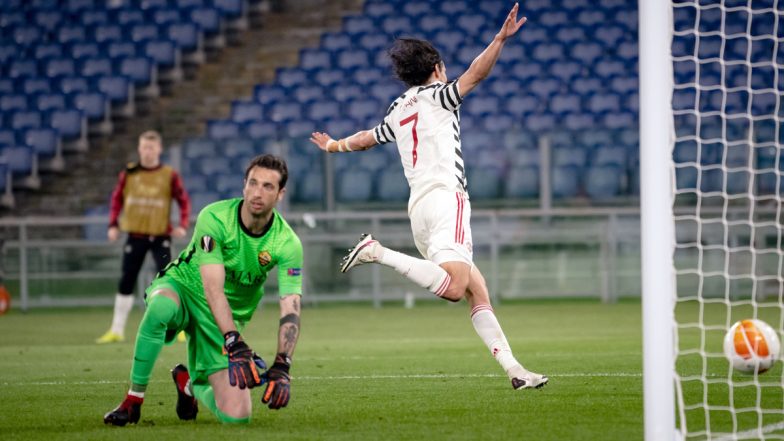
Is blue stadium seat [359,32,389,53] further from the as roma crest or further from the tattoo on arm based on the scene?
the tattoo on arm

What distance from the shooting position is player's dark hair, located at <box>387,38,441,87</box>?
267 inches

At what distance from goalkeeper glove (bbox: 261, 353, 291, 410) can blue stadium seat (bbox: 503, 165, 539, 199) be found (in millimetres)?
10987

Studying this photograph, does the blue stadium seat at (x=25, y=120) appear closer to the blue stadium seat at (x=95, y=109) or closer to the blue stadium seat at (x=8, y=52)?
the blue stadium seat at (x=95, y=109)

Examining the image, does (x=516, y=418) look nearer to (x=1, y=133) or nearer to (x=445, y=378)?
(x=445, y=378)

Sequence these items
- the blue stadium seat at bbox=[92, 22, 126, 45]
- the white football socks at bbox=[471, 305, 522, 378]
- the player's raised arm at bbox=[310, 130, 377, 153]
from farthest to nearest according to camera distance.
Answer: the blue stadium seat at bbox=[92, 22, 126, 45]
the player's raised arm at bbox=[310, 130, 377, 153]
the white football socks at bbox=[471, 305, 522, 378]

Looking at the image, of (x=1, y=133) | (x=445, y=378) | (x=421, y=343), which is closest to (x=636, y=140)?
(x=421, y=343)

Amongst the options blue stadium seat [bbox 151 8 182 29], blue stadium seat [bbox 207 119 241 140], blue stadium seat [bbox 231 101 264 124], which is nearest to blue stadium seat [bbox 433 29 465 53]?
blue stadium seat [bbox 231 101 264 124]

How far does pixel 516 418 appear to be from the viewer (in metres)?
5.91

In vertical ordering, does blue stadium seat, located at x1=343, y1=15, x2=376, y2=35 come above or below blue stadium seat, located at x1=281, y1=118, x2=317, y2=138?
above

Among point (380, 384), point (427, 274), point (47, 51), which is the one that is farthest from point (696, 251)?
point (47, 51)

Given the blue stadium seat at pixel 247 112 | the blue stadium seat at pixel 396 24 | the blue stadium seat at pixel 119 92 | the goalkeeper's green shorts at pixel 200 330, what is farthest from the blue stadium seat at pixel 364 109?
the goalkeeper's green shorts at pixel 200 330

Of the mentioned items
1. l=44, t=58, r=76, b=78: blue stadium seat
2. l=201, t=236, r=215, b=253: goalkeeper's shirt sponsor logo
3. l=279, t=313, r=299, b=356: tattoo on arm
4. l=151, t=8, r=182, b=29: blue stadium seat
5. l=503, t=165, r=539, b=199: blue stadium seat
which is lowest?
l=279, t=313, r=299, b=356: tattoo on arm

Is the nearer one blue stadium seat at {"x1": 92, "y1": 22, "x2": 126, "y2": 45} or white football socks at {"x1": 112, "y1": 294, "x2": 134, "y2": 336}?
white football socks at {"x1": 112, "y1": 294, "x2": 134, "y2": 336}

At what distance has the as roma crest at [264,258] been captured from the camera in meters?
5.93
